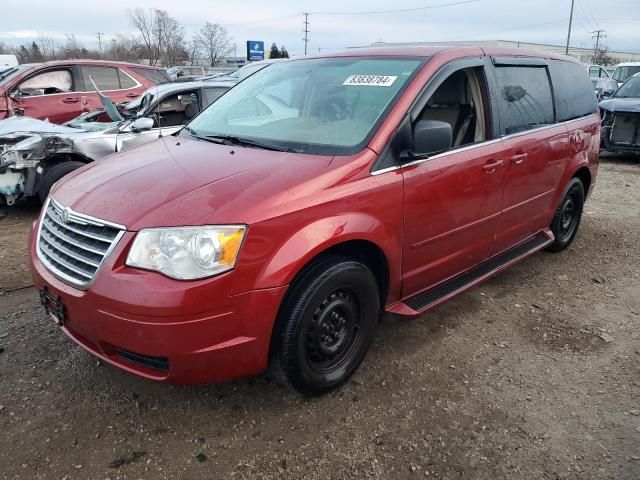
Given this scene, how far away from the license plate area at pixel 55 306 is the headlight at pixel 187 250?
0.53m

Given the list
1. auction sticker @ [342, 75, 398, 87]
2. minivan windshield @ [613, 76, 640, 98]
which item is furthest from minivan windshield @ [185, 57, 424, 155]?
minivan windshield @ [613, 76, 640, 98]

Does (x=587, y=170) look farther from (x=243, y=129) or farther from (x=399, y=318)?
(x=243, y=129)

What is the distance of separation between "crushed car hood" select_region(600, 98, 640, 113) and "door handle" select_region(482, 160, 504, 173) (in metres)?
7.98

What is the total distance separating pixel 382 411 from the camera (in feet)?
8.73

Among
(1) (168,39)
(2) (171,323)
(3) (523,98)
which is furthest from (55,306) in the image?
(1) (168,39)

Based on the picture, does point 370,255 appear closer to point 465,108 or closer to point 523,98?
point 465,108

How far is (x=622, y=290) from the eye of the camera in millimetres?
4215

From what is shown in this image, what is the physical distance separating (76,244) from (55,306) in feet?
1.12

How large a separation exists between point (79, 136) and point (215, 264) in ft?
14.7

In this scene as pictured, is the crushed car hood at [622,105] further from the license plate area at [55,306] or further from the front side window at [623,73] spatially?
the license plate area at [55,306]

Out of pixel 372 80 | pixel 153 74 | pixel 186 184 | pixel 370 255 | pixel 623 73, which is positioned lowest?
pixel 370 255

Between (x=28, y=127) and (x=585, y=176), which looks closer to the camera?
(x=585, y=176)

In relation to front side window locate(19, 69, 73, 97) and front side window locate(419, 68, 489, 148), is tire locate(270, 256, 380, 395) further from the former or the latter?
front side window locate(19, 69, 73, 97)

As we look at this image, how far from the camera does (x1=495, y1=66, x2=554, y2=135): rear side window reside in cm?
359
